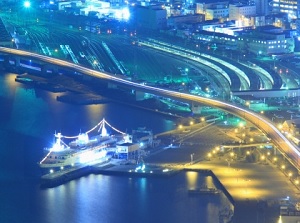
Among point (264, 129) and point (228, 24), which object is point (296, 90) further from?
point (228, 24)

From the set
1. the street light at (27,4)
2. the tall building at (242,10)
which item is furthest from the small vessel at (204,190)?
the street light at (27,4)

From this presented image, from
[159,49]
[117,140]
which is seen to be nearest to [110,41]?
[159,49]

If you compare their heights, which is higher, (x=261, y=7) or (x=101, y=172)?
(x=261, y=7)

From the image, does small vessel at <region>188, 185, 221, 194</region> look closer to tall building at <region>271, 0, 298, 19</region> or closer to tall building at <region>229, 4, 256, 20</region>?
tall building at <region>229, 4, 256, 20</region>

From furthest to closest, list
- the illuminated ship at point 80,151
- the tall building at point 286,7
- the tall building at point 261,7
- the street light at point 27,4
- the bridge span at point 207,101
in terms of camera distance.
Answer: the street light at point 27,4, the tall building at point 286,7, the tall building at point 261,7, the illuminated ship at point 80,151, the bridge span at point 207,101

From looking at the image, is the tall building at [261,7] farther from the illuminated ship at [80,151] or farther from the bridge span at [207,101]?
the illuminated ship at [80,151]

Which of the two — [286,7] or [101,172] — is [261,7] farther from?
[101,172]

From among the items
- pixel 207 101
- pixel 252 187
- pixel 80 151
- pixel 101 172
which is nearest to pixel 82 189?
pixel 101 172
